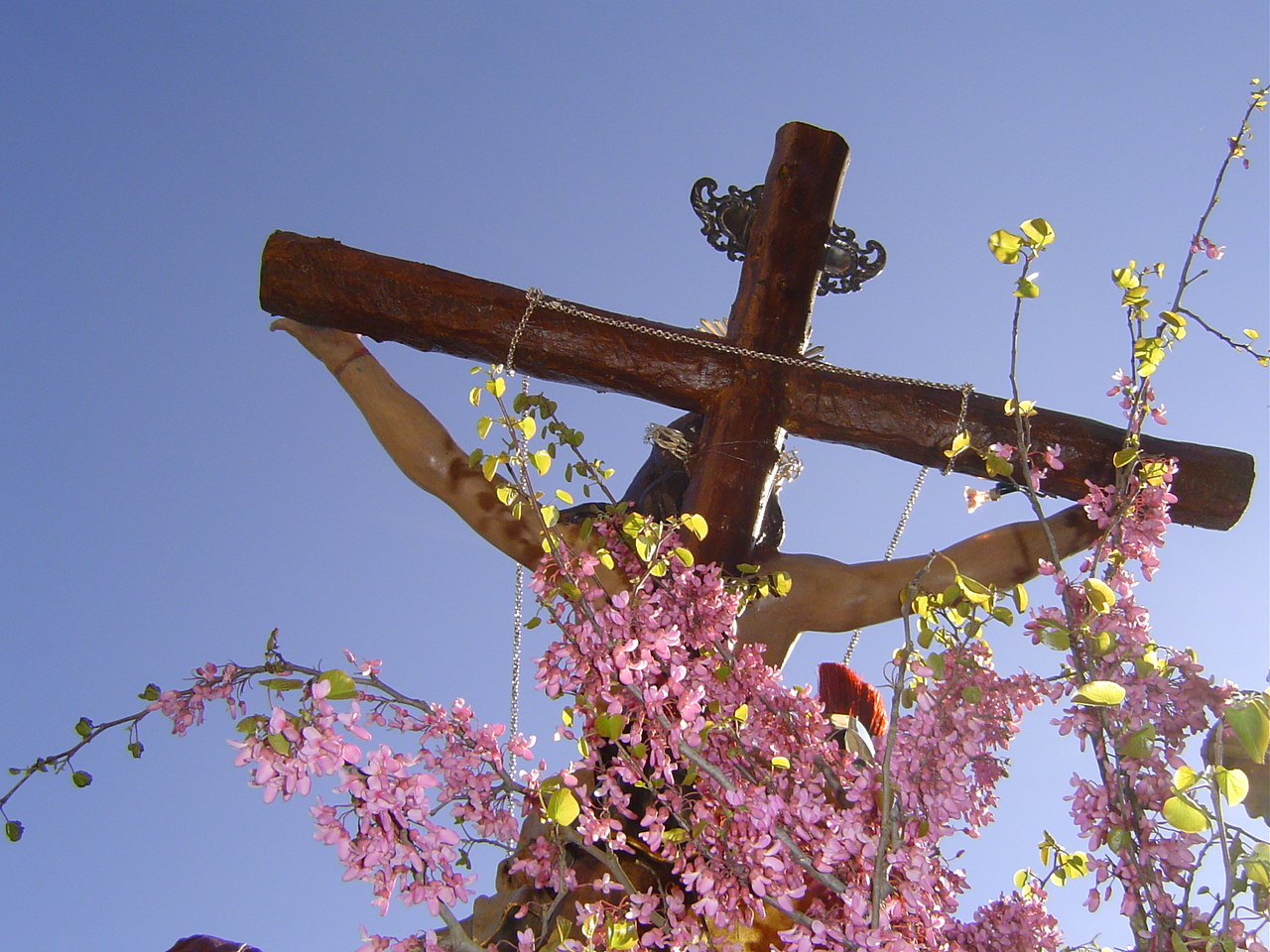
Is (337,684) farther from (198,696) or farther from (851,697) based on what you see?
(851,697)

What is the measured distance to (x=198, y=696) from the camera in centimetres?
134

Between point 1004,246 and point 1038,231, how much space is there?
5cm

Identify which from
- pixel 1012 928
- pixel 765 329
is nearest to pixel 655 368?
pixel 765 329

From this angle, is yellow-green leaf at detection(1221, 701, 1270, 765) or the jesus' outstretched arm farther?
the jesus' outstretched arm

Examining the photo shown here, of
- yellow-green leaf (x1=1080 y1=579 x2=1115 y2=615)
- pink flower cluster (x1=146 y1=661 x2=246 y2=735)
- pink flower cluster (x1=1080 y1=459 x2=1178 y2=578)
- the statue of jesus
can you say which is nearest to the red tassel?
the statue of jesus

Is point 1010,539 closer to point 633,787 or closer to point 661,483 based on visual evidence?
point 661,483

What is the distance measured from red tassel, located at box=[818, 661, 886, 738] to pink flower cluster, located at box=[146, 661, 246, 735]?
107cm

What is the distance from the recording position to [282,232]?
6.61ft

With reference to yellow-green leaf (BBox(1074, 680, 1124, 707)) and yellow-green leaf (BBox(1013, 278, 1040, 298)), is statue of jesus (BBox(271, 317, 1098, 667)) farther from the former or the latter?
yellow-green leaf (BBox(1074, 680, 1124, 707))

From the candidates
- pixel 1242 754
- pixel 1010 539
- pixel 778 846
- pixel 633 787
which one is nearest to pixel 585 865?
pixel 633 787

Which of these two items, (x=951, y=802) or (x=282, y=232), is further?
(x=282, y=232)

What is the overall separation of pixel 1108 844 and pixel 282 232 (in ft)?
5.88

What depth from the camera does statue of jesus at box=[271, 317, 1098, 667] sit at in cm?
196

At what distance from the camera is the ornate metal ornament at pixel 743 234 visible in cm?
229
